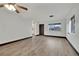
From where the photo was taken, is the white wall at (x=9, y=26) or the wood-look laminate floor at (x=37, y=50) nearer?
the wood-look laminate floor at (x=37, y=50)

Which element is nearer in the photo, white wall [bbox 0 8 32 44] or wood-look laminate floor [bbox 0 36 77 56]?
wood-look laminate floor [bbox 0 36 77 56]

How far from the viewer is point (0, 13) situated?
15.1 ft

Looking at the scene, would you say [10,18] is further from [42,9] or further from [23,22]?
[42,9]

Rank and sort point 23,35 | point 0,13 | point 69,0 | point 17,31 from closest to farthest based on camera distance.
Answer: point 69,0
point 0,13
point 17,31
point 23,35

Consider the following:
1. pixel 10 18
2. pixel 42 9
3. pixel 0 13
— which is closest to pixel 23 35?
pixel 10 18

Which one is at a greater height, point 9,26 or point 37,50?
point 9,26

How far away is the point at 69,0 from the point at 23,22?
17.4 ft

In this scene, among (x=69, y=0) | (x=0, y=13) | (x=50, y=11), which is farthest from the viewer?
(x=0, y=13)

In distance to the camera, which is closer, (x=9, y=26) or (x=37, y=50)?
(x=37, y=50)

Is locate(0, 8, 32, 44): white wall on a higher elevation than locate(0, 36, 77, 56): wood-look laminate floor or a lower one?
higher

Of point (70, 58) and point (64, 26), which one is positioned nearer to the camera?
point (70, 58)

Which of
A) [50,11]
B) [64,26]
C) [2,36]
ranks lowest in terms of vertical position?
[2,36]

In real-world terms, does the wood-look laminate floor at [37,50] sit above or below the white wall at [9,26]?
below

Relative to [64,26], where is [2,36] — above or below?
A: below
